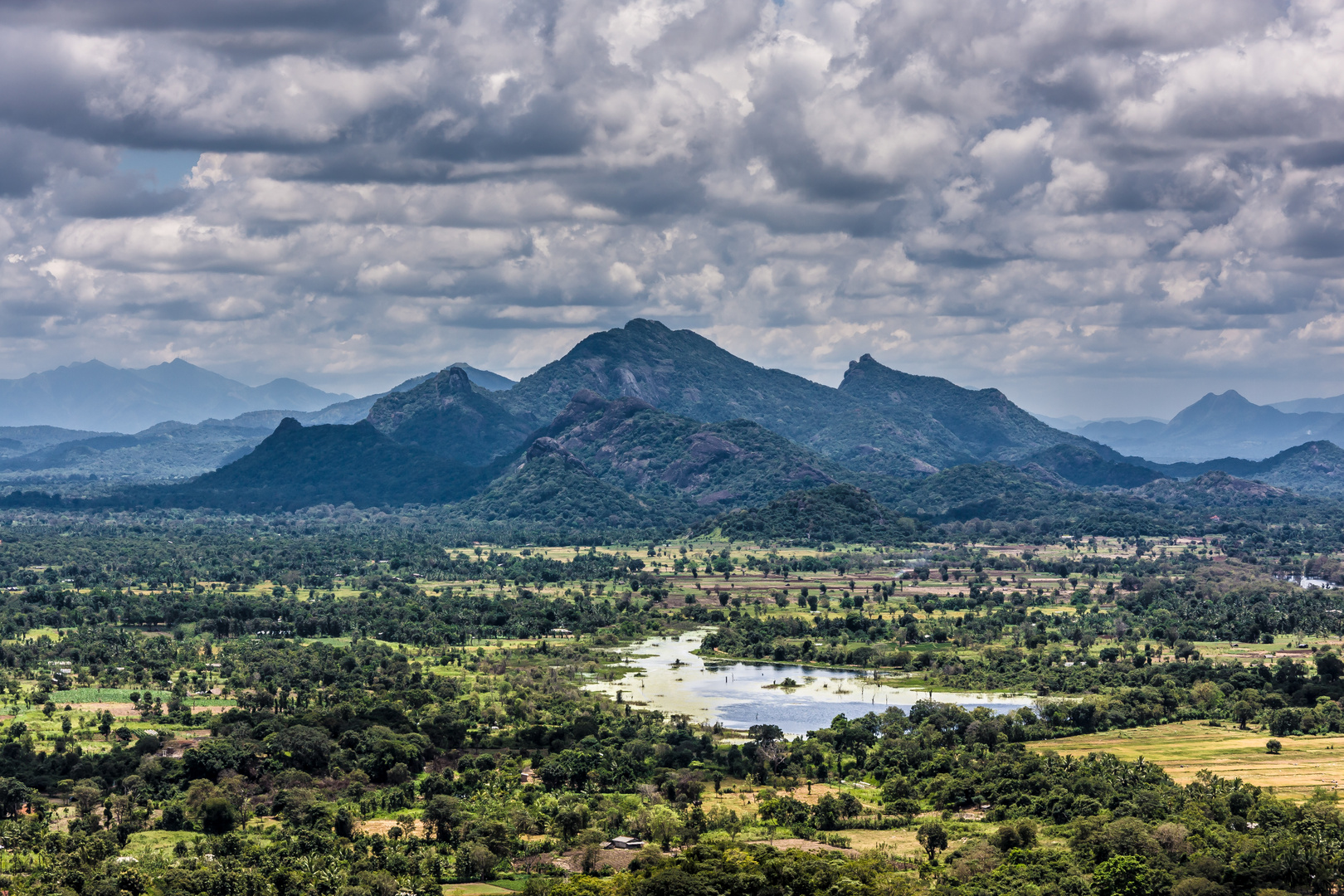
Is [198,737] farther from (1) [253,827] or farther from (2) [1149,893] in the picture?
(2) [1149,893]

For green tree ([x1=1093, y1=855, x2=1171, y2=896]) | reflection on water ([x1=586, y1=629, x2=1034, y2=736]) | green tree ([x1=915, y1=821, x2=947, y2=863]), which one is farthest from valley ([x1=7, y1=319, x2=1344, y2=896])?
reflection on water ([x1=586, y1=629, x2=1034, y2=736])

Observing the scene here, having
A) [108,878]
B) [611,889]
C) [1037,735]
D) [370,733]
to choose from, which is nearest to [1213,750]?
[1037,735]

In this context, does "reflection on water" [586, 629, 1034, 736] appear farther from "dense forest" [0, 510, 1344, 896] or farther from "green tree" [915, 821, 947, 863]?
"green tree" [915, 821, 947, 863]

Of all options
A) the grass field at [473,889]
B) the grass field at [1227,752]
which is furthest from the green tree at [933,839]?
the grass field at [473,889]

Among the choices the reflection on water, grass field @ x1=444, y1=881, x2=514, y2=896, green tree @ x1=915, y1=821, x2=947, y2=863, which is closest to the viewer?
grass field @ x1=444, y1=881, x2=514, y2=896

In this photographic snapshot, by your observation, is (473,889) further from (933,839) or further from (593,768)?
(933,839)
